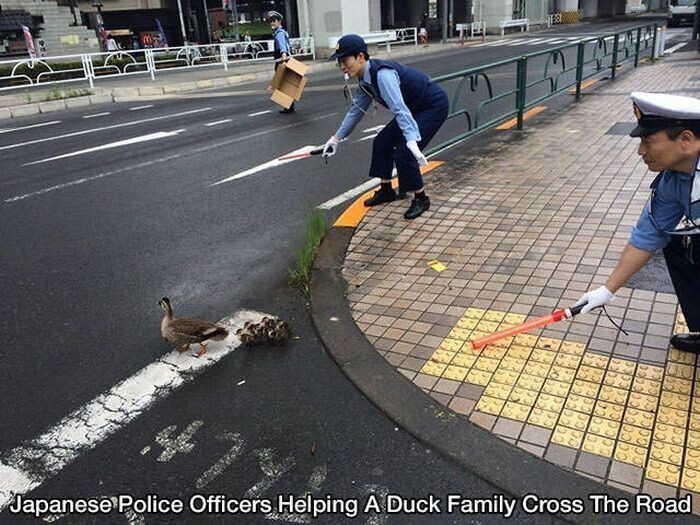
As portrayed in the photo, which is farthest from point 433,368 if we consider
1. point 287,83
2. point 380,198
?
point 287,83

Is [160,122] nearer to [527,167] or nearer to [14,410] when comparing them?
[527,167]

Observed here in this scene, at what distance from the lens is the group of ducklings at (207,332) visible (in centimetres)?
343

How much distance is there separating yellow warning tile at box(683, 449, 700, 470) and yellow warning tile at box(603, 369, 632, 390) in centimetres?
47

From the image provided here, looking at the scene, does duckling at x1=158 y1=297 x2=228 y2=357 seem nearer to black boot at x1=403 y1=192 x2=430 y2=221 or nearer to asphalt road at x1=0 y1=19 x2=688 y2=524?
asphalt road at x1=0 y1=19 x2=688 y2=524

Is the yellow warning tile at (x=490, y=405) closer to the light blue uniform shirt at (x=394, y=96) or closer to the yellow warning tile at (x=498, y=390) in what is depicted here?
the yellow warning tile at (x=498, y=390)

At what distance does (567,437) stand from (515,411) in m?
0.27

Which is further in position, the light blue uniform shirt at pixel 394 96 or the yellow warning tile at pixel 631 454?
the light blue uniform shirt at pixel 394 96

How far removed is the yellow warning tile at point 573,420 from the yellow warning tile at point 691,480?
433mm

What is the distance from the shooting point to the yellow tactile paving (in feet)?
8.36

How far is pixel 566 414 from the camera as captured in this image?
2791mm

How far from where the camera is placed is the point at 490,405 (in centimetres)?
289

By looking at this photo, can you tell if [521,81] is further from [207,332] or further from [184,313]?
[207,332]

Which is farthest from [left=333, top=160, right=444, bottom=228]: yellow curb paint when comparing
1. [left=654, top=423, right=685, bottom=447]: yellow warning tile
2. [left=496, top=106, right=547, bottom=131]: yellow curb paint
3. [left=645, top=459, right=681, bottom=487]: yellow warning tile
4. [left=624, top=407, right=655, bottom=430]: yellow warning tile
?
[left=496, top=106, right=547, bottom=131]: yellow curb paint

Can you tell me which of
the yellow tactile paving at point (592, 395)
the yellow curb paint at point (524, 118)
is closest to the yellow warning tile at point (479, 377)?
the yellow tactile paving at point (592, 395)
